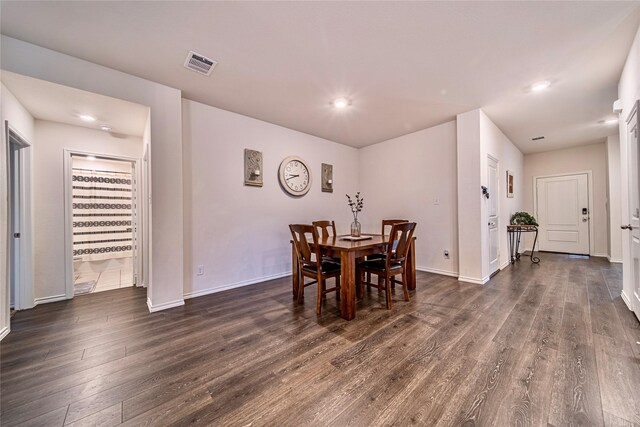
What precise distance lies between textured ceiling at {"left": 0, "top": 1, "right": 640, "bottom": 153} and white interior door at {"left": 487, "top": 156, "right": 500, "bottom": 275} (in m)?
0.98

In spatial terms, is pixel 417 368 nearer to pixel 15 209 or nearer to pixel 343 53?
pixel 343 53

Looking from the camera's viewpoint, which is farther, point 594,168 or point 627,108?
point 594,168

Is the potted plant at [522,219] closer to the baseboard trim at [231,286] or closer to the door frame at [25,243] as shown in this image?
the baseboard trim at [231,286]

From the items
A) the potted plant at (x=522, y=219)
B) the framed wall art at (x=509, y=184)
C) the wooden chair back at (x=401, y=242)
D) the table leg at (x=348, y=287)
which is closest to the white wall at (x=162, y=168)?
the table leg at (x=348, y=287)

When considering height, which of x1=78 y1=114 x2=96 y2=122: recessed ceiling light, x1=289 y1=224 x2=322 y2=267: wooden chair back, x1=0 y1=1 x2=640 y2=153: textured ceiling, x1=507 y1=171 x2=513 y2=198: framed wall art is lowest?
x1=289 y1=224 x2=322 y2=267: wooden chair back

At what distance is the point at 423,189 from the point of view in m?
4.29

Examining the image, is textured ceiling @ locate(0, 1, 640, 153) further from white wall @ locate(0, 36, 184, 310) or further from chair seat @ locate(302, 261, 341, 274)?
chair seat @ locate(302, 261, 341, 274)

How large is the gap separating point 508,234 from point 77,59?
6804 millimetres

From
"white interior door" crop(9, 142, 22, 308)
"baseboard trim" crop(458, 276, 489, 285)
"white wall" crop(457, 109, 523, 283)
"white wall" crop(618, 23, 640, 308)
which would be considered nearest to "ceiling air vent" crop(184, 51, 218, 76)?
"white interior door" crop(9, 142, 22, 308)

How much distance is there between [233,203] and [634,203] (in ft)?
14.2

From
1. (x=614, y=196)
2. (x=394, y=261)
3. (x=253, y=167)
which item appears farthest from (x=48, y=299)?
(x=614, y=196)

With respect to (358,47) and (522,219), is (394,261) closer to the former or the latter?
(358,47)

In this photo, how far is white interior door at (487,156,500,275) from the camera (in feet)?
12.5

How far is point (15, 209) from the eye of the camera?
264 cm
